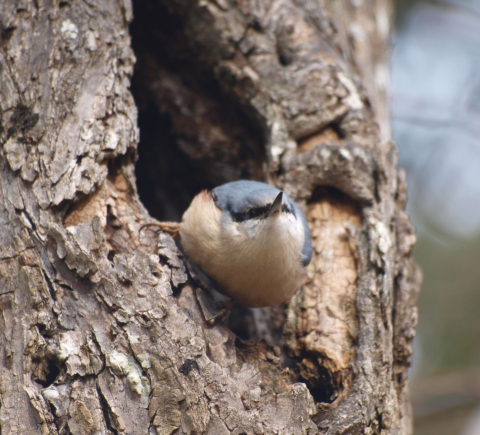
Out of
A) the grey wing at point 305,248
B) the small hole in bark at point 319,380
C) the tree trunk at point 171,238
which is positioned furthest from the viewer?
the grey wing at point 305,248

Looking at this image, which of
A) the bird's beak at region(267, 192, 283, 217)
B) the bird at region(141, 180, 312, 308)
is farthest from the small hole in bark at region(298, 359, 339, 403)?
the bird's beak at region(267, 192, 283, 217)

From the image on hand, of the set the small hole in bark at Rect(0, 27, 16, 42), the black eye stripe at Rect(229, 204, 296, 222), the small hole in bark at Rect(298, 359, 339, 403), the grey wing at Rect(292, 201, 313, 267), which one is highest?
the small hole in bark at Rect(0, 27, 16, 42)

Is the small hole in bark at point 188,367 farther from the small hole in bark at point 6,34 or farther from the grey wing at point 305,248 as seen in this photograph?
the small hole in bark at point 6,34

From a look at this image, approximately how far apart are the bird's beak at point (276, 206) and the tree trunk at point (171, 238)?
0.42 m

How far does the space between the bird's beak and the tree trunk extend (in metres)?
0.42

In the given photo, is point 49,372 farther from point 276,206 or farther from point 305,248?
point 305,248

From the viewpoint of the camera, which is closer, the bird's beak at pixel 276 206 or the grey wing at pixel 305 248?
the bird's beak at pixel 276 206

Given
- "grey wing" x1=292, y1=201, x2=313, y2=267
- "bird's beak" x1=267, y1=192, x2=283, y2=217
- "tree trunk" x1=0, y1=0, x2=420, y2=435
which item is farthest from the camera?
"grey wing" x1=292, y1=201, x2=313, y2=267

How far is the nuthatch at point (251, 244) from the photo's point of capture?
1.90 m

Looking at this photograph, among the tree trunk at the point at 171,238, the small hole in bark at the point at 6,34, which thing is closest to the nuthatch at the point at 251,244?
the tree trunk at the point at 171,238

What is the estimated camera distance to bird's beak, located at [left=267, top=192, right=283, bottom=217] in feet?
5.74

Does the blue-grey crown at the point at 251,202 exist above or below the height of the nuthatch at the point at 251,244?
above

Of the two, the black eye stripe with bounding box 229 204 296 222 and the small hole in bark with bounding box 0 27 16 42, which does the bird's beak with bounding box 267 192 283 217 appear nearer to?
the black eye stripe with bounding box 229 204 296 222

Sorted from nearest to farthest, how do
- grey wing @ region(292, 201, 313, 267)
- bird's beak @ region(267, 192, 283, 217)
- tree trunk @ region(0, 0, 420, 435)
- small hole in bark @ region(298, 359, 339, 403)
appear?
1. tree trunk @ region(0, 0, 420, 435)
2. bird's beak @ region(267, 192, 283, 217)
3. small hole in bark @ region(298, 359, 339, 403)
4. grey wing @ region(292, 201, 313, 267)
